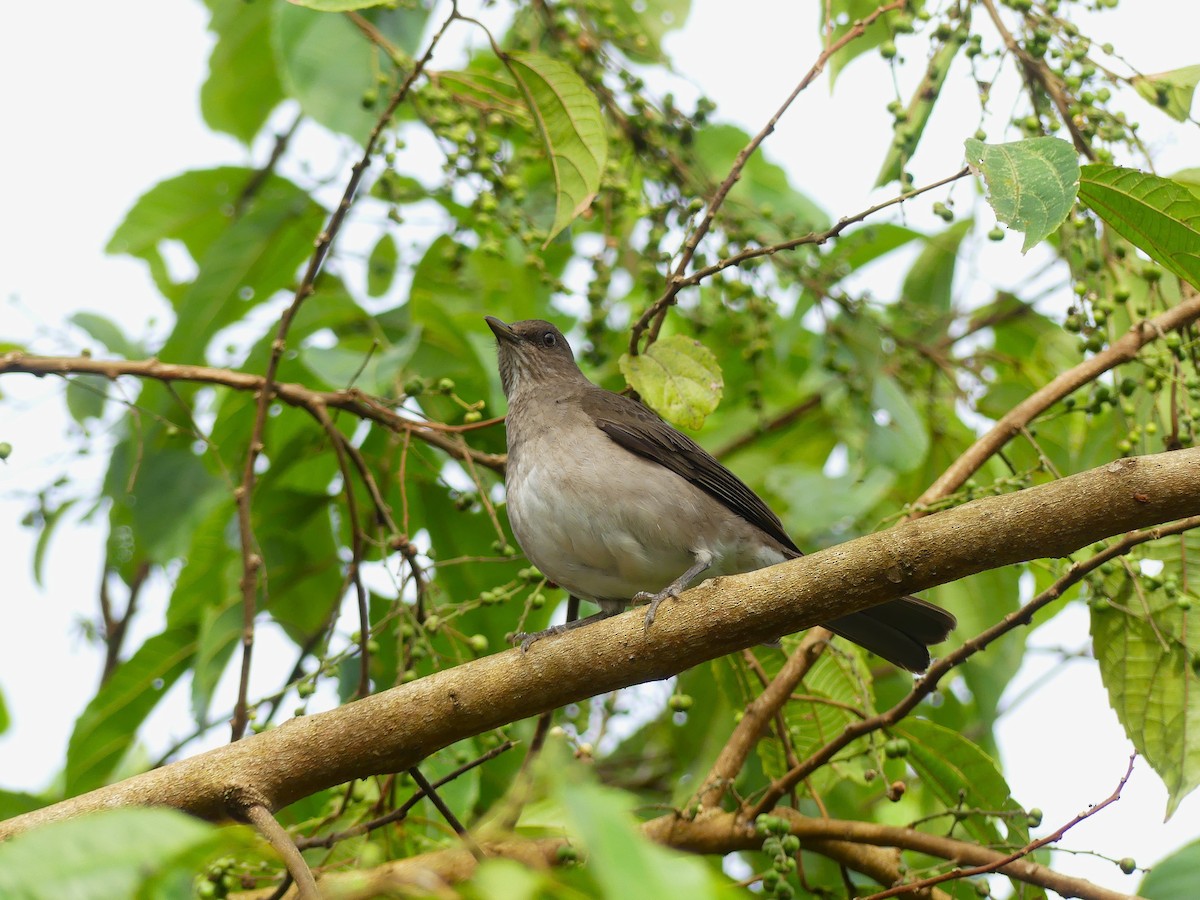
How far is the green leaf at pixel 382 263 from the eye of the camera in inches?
245

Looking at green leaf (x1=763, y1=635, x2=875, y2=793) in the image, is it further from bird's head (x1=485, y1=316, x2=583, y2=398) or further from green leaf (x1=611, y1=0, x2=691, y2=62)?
green leaf (x1=611, y1=0, x2=691, y2=62)

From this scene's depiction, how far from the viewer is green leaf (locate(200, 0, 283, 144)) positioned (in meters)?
6.31

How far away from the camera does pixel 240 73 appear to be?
6375 mm

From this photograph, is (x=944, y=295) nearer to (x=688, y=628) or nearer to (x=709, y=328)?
(x=709, y=328)

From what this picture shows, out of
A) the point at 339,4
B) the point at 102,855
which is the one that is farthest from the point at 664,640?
the point at 339,4

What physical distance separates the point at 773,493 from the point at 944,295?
128 centimetres

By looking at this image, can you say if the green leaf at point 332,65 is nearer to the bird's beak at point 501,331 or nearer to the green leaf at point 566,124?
the green leaf at point 566,124

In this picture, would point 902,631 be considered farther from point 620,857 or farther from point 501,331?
point 620,857

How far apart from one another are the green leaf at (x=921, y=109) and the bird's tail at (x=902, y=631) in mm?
1480

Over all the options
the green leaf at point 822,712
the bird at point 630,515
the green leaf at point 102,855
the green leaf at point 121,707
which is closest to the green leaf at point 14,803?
the green leaf at point 121,707

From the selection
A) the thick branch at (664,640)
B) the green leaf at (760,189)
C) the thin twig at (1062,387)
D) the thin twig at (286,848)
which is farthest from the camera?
the green leaf at (760,189)

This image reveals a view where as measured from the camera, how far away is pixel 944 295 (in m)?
5.97

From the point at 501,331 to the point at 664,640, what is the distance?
2.40m

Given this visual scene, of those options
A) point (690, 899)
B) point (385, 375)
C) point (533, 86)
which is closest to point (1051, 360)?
point (533, 86)
